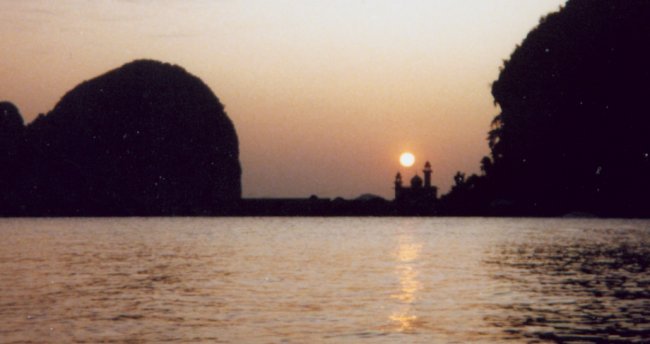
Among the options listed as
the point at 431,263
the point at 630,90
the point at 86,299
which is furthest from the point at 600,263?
the point at 630,90

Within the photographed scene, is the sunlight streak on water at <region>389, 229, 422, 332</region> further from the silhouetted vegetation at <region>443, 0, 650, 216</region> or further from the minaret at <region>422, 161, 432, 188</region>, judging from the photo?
the minaret at <region>422, 161, 432, 188</region>

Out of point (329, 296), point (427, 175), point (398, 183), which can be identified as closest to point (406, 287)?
point (329, 296)

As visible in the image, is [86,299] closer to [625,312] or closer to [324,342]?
[324,342]

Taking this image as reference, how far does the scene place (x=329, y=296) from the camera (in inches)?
1230

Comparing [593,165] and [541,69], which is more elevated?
[541,69]

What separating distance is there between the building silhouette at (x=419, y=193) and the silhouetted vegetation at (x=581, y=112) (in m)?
29.8

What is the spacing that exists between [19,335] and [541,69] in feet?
260

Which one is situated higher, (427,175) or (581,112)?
(581,112)

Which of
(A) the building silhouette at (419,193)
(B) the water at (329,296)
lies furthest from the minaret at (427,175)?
(B) the water at (329,296)

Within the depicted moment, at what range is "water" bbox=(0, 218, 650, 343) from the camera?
2286cm

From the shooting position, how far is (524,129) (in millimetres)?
96188

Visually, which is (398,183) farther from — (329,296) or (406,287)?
(329,296)

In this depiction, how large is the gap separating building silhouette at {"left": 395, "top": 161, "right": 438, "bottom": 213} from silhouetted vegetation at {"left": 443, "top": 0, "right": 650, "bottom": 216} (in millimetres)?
29778

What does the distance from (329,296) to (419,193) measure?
102 m
